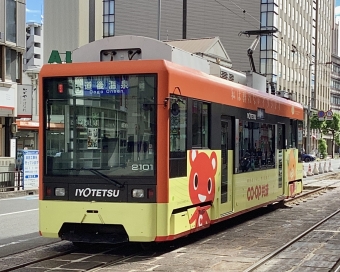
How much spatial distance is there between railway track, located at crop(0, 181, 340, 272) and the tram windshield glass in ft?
4.30

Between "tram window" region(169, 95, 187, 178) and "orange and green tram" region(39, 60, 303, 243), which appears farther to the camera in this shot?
"tram window" region(169, 95, 187, 178)

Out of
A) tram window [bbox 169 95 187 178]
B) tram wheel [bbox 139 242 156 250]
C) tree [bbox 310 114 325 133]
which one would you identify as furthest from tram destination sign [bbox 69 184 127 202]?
tree [bbox 310 114 325 133]

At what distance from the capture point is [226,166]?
37.3ft

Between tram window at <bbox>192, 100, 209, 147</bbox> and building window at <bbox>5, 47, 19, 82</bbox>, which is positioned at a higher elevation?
building window at <bbox>5, 47, 19, 82</bbox>

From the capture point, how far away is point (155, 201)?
8.81 m

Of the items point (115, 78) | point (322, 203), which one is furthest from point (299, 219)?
point (115, 78)

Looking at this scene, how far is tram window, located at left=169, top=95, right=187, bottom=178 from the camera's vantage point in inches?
357

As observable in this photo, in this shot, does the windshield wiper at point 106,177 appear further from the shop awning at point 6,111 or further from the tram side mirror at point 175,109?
the shop awning at point 6,111

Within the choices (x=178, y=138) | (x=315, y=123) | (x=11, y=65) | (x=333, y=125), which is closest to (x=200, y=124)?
(x=178, y=138)

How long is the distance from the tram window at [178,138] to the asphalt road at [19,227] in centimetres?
316

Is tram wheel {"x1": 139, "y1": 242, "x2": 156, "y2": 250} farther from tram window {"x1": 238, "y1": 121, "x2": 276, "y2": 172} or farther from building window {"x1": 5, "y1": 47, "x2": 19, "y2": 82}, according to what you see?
building window {"x1": 5, "y1": 47, "x2": 19, "y2": 82}

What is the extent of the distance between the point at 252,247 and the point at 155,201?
231 cm

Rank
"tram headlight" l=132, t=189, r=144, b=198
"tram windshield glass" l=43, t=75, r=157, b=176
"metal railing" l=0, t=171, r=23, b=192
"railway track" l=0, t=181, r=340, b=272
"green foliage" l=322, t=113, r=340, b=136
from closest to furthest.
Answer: "railway track" l=0, t=181, r=340, b=272 → "tram headlight" l=132, t=189, r=144, b=198 → "tram windshield glass" l=43, t=75, r=157, b=176 → "metal railing" l=0, t=171, r=23, b=192 → "green foliage" l=322, t=113, r=340, b=136

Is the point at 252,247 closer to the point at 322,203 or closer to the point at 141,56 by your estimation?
the point at 141,56
